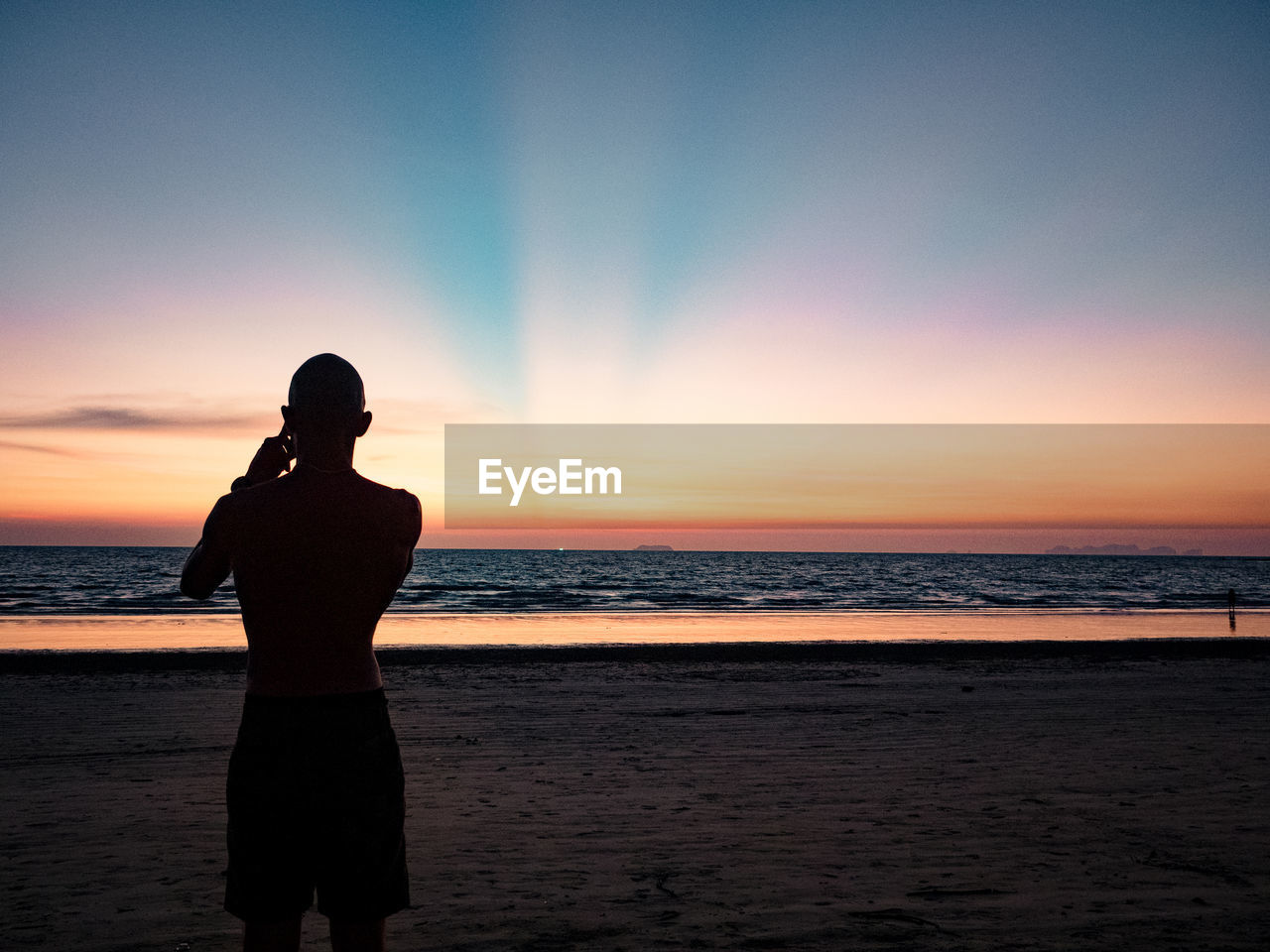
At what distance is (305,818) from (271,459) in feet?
3.40

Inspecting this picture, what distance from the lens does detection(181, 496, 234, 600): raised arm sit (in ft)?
8.17

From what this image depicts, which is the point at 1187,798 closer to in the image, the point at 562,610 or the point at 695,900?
the point at 695,900

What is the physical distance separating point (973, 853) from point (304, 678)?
4.13 m

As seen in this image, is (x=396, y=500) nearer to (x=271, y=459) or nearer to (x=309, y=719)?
(x=271, y=459)

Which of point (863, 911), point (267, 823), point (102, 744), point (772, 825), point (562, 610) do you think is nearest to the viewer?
point (267, 823)

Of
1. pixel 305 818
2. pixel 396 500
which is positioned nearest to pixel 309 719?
pixel 305 818

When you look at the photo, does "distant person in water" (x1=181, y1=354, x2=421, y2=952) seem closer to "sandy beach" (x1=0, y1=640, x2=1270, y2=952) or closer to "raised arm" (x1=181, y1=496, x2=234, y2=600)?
"raised arm" (x1=181, y1=496, x2=234, y2=600)

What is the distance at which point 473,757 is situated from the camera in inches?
304

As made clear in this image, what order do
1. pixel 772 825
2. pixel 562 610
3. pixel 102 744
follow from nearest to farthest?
pixel 772 825 → pixel 102 744 → pixel 562 610

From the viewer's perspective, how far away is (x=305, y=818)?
2.47m

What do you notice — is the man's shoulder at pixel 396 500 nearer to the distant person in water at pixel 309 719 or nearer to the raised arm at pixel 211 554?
the distant person in water at pixel 309 719

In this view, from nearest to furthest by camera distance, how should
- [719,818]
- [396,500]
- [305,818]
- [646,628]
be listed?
[305,818] → [396,500] → [719,818] → [646,628]

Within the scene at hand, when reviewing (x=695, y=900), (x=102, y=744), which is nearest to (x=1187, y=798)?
(x=695, y=900)

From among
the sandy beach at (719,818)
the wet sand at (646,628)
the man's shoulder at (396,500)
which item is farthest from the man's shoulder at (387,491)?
the wet sand at (646,628)
